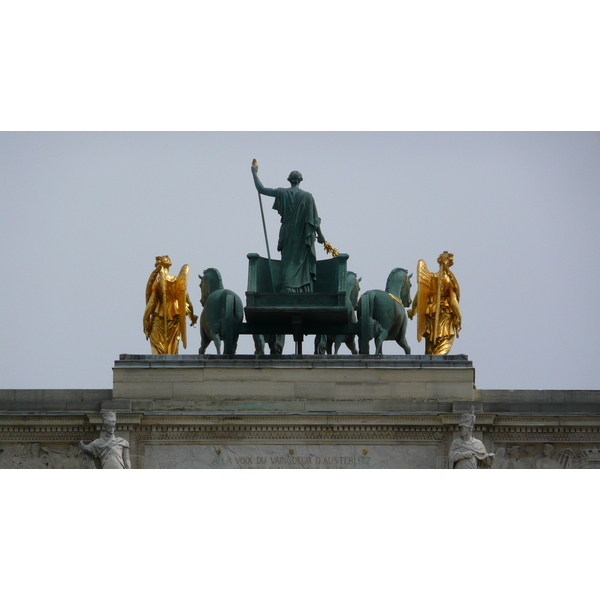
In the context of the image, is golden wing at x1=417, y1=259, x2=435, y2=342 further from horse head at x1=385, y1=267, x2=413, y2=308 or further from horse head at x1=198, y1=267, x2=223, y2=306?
horse head at x1=198, y1=267, x2=223, y2=306

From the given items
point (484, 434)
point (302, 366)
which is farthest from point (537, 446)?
point (302, 366)

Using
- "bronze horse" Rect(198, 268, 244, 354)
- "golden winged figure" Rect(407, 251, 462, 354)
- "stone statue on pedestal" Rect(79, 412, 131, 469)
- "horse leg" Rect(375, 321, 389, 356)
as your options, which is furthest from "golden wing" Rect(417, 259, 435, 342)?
"stone statue on pedestal" Rect(79, 412, 131, 469)

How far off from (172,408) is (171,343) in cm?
286

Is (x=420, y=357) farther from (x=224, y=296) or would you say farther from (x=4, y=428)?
(x=4, y=428)

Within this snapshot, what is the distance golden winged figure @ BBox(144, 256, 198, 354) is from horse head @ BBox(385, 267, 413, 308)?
12.6 ft

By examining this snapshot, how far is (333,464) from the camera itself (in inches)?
2077

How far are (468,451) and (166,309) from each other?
295 inches

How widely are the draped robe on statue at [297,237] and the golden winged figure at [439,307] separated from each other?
256cm

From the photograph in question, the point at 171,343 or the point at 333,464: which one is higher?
the point at 171,343

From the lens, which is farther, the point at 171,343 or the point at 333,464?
the point at 171,343

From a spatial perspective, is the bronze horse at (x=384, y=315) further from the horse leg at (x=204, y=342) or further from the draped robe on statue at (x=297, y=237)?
the horse leg at (x=204, y=342)

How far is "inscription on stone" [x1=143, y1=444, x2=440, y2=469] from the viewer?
52750mm

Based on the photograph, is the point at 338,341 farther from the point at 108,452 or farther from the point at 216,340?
the point at 108,452

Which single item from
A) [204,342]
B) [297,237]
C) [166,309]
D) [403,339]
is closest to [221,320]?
[204,342]
